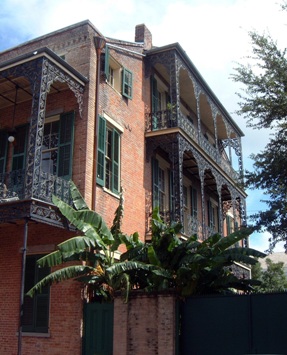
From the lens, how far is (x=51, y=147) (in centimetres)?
1412

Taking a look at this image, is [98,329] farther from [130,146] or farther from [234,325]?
[130,146]

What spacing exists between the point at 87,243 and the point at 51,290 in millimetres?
2282

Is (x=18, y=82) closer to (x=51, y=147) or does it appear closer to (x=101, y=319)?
(x=51, y=147)

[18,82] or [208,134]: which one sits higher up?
[208,134]

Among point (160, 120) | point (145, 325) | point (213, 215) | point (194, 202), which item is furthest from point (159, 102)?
point (145, 325)

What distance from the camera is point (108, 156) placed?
1470 cm

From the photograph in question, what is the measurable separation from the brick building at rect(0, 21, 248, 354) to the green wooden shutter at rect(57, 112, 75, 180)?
0.03 meters

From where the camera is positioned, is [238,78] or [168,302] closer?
[168,302]

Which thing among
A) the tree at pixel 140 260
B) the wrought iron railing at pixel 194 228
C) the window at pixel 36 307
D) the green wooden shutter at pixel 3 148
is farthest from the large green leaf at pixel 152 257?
the green wooden shutter at pixel 3 148

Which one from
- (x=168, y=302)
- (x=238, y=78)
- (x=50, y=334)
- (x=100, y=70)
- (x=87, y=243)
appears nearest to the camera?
(x=168, y=302)

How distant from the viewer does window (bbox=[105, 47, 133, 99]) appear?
15.9 metres

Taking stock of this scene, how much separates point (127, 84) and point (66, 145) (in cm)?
381

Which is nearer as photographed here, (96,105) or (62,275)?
(62,275)

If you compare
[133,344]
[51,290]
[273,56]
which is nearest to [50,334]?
[51,290]
